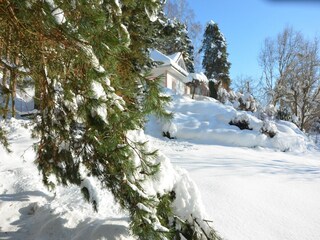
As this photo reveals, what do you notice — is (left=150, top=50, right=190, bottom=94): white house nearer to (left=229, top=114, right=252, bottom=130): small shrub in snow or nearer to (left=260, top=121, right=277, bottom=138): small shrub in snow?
(left=229, top=114, right=252, bottom=130): small shrub in snow

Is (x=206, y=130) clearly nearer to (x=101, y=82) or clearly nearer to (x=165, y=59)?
(x=101, y=82)

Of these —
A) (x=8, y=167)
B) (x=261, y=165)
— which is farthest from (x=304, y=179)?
(x=8, y=167)

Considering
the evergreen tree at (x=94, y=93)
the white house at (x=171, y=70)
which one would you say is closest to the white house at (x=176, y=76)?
the white house at (x=171, y=70)

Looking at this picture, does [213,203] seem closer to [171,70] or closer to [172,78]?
[171,70]

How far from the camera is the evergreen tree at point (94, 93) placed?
2.07m

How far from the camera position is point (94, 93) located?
217cm

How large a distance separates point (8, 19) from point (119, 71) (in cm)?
111

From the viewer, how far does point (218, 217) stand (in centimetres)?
401

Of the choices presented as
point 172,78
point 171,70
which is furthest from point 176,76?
point 171,70

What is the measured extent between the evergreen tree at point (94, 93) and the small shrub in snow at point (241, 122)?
32.9 feet

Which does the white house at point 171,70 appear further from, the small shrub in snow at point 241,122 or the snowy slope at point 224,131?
the small shrub in snow at point 241,122

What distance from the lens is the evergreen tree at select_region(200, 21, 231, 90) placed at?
3281 cm

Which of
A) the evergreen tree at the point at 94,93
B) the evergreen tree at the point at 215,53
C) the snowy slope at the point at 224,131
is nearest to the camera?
the evergreen tree at the point at 94,93

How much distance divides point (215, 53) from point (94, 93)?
32369 millimetres
